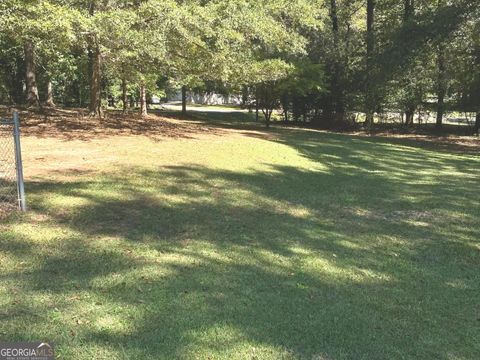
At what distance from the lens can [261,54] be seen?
20.2 metres

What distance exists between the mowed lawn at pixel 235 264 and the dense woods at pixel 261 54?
3.52 m

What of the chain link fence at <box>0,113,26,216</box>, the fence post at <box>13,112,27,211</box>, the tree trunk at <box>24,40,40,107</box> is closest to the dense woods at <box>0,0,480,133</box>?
the tree trunk at <box>24,40,40,107</box>

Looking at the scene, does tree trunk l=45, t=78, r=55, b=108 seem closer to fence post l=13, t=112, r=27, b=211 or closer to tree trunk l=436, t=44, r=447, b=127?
tree trunk l=436, t=44, r=447, b=127

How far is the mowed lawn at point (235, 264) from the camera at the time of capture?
11.1 ft

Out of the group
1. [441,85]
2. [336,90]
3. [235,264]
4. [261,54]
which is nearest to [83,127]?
[261,54]

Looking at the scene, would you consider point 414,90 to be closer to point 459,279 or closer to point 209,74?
point 209,74

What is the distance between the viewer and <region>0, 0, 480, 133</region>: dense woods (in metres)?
11.8

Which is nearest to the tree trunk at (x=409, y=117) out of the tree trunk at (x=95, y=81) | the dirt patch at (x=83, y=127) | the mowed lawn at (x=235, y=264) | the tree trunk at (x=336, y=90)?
the tree trunk at (x=336, y=90)

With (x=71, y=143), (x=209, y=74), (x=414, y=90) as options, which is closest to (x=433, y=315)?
(x=71, y=143)

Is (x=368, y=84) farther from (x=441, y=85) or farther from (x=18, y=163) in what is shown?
(x=18, y=163)

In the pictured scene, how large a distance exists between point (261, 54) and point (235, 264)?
16.4 metres

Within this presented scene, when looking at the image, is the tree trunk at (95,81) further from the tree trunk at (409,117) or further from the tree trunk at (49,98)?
the tree trunk at (409,117)

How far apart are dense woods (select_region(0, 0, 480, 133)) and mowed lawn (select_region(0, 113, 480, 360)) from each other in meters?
3.52

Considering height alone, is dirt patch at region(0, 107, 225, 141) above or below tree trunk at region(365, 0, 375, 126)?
below
